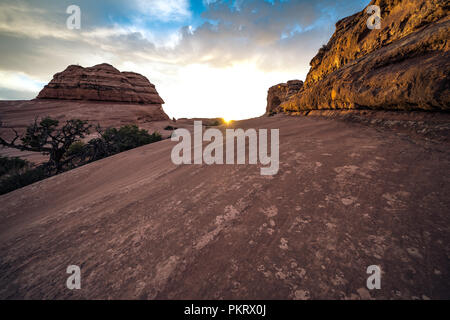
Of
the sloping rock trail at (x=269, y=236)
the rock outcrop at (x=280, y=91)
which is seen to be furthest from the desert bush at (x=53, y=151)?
the rock outcrop at (x=280, y=91)

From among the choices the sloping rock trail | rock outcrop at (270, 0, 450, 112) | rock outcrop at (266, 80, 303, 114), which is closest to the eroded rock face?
rock outcrop at (266, 80, 303, 114)

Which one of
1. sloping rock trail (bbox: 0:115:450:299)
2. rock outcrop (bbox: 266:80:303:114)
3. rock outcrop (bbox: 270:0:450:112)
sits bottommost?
sloping rock trail (bbox: 0:115:450:299)

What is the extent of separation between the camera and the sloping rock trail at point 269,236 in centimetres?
87

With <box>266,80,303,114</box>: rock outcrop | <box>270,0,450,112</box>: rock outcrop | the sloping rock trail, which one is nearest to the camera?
the sloping rock trail

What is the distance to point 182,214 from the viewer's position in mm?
1630

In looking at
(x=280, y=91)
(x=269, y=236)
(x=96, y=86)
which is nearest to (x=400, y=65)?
(x=269, y=236)

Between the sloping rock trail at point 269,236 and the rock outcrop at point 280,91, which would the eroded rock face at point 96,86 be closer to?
the rock outcrop at point 280,91

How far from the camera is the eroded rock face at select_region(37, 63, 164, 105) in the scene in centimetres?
2438

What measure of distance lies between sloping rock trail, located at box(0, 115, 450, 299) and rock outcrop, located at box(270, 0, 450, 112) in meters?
0.66

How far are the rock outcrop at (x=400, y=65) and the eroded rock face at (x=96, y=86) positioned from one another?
30.3 m

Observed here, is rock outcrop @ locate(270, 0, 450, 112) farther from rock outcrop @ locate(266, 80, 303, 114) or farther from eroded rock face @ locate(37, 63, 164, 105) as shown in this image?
eroded rock face @ locate(37, 63, 164, 105)

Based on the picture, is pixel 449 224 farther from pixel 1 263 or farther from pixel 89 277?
pixel 1 263

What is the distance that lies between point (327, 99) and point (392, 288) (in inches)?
191

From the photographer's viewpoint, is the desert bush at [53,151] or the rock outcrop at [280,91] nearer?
the desert bush at [53,151]
